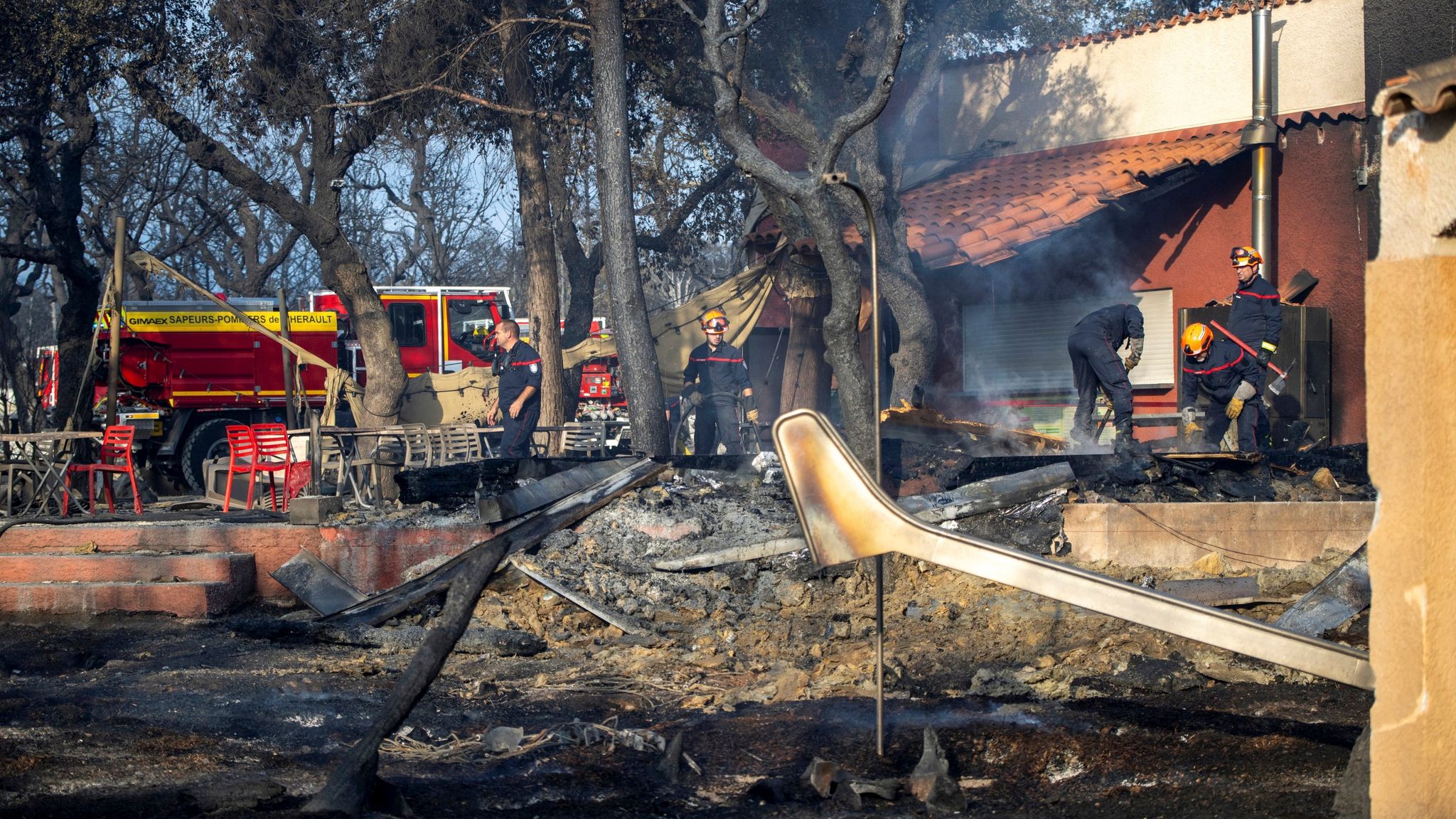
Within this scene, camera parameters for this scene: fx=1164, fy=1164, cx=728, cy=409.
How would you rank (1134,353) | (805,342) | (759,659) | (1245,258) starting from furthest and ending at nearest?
1. (805,342)
2. (1134,353)
3. (1245,258)
4. (759,659)

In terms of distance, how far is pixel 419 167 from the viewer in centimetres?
3164

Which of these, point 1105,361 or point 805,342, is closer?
point 1105,361

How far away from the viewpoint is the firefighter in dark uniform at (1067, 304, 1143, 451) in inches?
441

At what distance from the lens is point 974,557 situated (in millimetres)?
3559

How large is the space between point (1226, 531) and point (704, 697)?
4005mm

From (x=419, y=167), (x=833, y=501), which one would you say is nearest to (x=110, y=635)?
(x=833, y=501)

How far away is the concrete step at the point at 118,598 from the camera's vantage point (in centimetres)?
773

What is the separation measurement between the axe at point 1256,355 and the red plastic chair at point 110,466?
10.2 metres

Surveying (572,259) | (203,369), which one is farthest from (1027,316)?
(203,369)

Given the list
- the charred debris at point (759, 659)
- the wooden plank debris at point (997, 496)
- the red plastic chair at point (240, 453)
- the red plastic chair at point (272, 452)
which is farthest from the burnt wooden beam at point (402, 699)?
the red plastic chair at point (240, 453)

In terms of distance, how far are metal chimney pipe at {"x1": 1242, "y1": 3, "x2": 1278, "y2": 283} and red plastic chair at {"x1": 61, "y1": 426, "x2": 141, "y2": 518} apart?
1287cm

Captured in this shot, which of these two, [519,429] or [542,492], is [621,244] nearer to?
[519,429]

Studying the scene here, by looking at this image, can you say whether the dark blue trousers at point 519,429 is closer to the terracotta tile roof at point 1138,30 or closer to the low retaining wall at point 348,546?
the low retaining wall at point 348,546

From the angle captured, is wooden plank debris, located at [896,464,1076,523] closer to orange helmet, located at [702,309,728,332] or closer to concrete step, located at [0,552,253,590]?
concrete step, located at [0,552,253,590]
